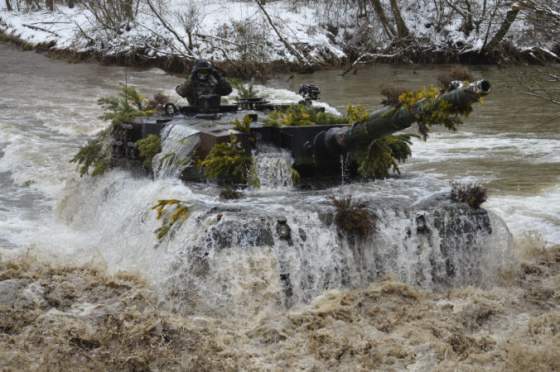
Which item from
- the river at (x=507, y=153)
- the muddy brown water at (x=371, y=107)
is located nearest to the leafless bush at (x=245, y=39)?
the muddy brown water at (x=371, y=107)

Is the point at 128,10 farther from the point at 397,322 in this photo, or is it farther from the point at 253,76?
the point at 397,322

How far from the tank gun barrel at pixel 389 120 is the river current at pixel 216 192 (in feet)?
1.78

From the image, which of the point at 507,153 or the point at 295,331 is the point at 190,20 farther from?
the point at 295,331

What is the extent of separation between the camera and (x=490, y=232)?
30.0 feet

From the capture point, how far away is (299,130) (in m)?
10.1

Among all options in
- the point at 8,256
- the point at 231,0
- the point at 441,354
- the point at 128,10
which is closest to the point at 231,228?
the point at 441,354

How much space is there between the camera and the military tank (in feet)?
26.3

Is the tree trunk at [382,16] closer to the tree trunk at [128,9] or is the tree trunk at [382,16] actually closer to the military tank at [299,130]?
the tree trunk at [128,9]

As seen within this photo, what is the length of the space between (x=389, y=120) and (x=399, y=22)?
25.8 m

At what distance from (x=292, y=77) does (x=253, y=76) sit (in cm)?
185

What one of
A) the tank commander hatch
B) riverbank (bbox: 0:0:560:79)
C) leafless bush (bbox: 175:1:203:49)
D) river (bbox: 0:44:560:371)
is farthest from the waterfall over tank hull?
leafless bush (bbox: 175:1:203:49)

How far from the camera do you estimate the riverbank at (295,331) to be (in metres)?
7.44

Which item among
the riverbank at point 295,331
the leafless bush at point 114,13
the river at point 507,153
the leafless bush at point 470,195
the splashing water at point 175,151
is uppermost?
the leafless bush at point 114,13

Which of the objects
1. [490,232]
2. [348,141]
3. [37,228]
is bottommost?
[37,228]
